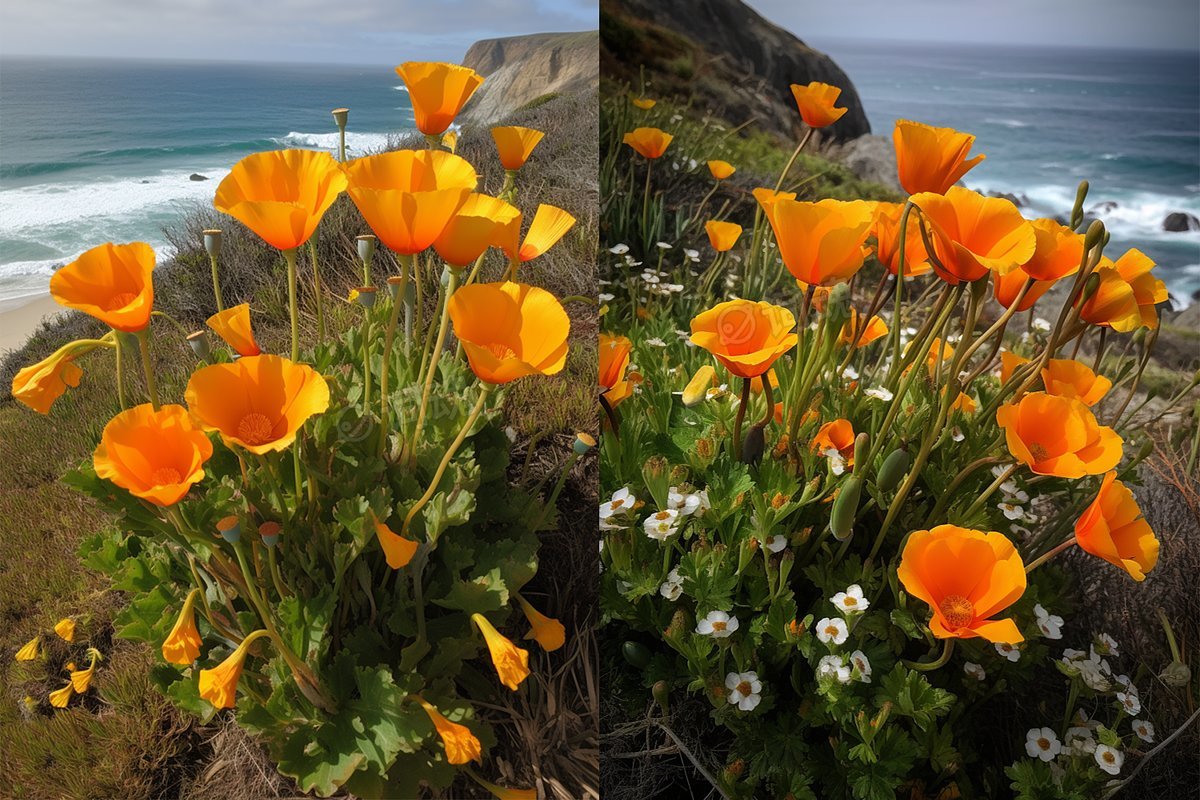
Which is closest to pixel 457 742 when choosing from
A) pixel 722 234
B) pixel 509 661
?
pixel 509 661

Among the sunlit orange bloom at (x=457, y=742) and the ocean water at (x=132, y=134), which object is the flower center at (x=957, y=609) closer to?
the sunlit orange bloom at (x=457, y=742)

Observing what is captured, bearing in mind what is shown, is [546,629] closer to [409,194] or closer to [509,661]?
[509,661]

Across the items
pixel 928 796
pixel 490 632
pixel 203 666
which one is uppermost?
pixel 490 632

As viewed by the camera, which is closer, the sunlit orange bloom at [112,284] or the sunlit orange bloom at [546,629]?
the sunlit orange bloom at [112,284]

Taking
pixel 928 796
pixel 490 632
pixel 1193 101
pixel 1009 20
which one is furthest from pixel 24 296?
pixel 1193 101

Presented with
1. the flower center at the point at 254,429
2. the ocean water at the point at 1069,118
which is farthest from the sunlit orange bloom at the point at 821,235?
the ocean water at the point at 1069,118

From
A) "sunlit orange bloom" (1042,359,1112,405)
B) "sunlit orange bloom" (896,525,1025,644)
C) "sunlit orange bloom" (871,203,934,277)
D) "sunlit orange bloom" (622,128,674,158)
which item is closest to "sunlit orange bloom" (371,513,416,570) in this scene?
"sunlit orange bloom" (896,525,1025,644)

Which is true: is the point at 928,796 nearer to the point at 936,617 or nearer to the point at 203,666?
the point at 936,617
